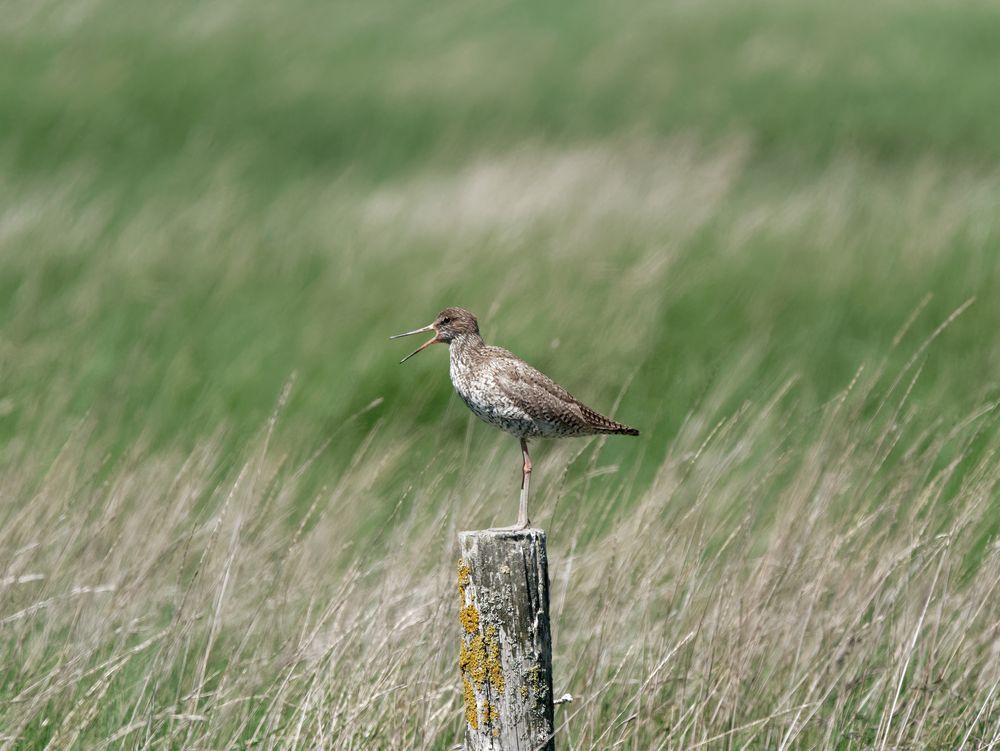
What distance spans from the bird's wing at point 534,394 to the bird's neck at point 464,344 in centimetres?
10

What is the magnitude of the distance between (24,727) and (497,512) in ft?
5.68

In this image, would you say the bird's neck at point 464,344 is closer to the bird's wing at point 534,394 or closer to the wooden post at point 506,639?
the bird's wing at point 534,394

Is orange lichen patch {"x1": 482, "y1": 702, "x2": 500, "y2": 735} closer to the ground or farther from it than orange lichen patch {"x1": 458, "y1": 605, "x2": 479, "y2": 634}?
closer to the ground

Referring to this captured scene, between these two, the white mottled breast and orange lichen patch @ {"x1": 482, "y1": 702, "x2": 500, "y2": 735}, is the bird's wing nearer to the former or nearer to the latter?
the white mottled breast

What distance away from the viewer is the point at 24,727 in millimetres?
4129

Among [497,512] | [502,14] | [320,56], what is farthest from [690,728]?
[502,14]

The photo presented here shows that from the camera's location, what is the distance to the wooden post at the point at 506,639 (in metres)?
3.22

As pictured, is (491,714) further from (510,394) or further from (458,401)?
(458,401)

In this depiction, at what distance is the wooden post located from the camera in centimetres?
322

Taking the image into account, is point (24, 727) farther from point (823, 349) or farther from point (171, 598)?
point (823, 349)

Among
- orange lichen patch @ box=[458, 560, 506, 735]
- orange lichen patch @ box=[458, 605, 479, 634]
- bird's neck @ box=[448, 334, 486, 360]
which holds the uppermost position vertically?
bird's neck @ box=[448, 334, 486, 360]

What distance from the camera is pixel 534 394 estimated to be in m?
3.83

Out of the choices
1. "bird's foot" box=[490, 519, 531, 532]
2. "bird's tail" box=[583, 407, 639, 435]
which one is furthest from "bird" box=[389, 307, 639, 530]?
"bird's foot" box=[490, 519, 531, 532]

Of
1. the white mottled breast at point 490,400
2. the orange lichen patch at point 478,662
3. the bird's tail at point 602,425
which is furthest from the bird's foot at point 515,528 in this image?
the bird's tail at point 602,425
